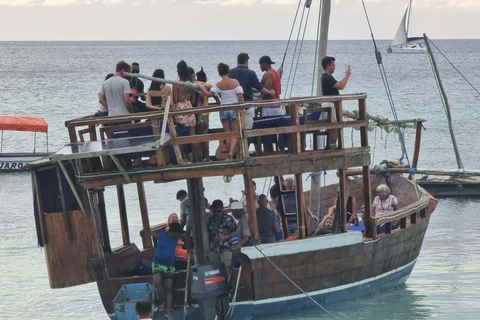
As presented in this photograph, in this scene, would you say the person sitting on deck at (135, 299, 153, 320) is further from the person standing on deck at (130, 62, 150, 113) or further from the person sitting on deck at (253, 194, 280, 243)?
the person standing on deck at (130, 62, 150, 113)

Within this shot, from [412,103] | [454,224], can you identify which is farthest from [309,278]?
[412,103]

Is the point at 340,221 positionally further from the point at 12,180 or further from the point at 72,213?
the point at 12,180

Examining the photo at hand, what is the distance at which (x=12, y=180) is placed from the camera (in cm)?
3591

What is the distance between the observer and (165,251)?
45.4 feet

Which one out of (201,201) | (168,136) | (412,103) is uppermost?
(168,136)

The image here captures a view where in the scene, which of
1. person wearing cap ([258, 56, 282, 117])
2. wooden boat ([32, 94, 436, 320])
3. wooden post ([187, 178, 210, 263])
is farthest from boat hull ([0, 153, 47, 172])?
wooden post ([187, 178, 210, 263])

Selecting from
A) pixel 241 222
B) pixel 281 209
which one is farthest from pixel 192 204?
pixel 281 209

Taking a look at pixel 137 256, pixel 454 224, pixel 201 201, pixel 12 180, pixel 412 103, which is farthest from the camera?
pixel 412 103

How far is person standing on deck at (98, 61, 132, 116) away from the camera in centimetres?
1420

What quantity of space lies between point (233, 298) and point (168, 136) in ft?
8.33

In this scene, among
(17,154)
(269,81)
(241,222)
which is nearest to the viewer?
(241,222)

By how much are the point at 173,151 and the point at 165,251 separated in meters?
1.47

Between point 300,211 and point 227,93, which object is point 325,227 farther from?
point 227,93

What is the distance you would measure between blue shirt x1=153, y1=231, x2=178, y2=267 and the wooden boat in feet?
0.94
